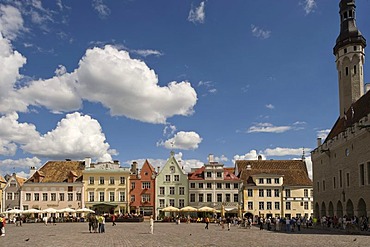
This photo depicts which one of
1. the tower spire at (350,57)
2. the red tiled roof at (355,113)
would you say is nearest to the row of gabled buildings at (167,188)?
the red tiled roof at (355,113)

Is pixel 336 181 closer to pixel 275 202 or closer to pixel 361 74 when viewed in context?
pixel 361 74

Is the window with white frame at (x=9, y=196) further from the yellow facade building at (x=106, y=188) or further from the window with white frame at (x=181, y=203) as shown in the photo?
the window with white frame at (x=181, y=203)

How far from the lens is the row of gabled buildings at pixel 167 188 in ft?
226

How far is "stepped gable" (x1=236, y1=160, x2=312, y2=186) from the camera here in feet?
229

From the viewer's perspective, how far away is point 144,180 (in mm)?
71812

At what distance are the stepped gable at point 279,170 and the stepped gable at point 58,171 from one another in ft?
83.7

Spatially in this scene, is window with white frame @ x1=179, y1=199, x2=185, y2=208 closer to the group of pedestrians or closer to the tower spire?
the tower spire

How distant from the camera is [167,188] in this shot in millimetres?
71062

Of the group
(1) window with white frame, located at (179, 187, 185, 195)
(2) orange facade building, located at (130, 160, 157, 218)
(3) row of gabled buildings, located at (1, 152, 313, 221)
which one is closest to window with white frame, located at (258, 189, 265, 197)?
(3) row of gabled buildings, located at (1, 152, 313, 221)

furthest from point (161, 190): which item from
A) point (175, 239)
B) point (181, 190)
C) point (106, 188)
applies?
point (175, 239)

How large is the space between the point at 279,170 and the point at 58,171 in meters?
34.5

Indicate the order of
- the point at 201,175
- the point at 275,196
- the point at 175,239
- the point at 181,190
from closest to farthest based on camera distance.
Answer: the point at 175,239, the point at 275,196, the point at 181,190, the point at 201,175

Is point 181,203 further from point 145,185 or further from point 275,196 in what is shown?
point 275,196

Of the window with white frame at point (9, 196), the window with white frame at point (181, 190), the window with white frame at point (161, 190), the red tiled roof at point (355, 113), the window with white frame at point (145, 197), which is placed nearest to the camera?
the red tiled roof at point (355, 113)
